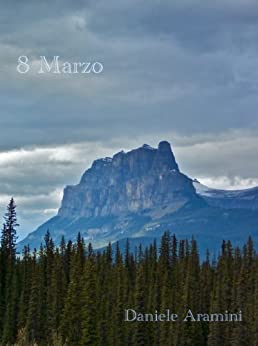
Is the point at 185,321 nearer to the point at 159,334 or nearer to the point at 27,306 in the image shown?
the point at 159,334

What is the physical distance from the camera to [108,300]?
479 feet

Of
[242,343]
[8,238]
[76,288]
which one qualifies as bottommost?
[242,343]

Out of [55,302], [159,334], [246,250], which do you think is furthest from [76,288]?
[246,250]

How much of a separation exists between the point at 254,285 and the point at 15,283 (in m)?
41.0

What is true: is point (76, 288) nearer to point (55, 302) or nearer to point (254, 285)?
point (55, 302)

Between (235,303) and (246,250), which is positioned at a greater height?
(246,250)

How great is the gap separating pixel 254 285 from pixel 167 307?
16.2 m

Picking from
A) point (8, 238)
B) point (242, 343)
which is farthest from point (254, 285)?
point (8, 238)

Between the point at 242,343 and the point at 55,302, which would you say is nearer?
the point at 242,343

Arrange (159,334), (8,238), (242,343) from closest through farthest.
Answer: (242,343)
(159,334)
(8,238)

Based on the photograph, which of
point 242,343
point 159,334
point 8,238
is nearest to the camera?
point 242,343

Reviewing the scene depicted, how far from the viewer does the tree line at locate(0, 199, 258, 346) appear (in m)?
133

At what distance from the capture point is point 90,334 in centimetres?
13100

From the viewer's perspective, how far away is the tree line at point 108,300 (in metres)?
133
